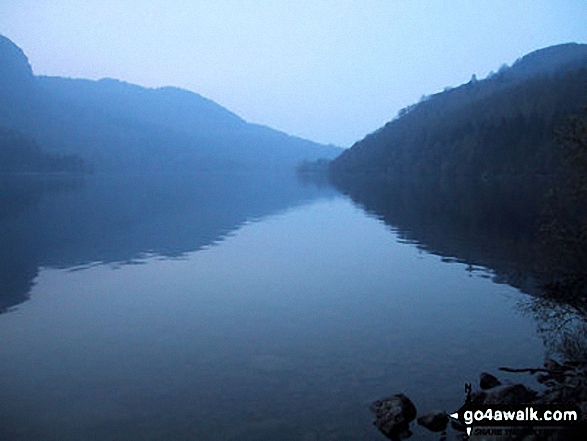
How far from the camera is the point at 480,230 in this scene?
65000 millimetres

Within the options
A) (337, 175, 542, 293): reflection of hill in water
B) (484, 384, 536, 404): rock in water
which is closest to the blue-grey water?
(484, 384, 536, 404): rock in water

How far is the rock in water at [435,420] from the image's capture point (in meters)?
16.6

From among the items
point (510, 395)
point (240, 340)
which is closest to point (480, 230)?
point (240, 340)

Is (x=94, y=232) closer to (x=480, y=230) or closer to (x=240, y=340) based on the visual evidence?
(x=240, y=340)

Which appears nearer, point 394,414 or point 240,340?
point 394,414

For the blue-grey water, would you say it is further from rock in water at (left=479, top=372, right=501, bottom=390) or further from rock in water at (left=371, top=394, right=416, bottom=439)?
rock in water at (left=479, top=372, right=501, bottom=390)

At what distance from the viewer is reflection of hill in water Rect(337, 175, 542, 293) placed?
147 ft

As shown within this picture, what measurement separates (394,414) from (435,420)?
133cm

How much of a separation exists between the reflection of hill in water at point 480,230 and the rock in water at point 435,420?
428 inches

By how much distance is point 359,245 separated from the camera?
2280 inches

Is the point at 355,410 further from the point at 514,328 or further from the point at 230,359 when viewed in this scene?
the point at 514,328

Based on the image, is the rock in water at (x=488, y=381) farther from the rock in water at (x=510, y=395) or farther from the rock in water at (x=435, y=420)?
the rock in water at (x=435, y=420)

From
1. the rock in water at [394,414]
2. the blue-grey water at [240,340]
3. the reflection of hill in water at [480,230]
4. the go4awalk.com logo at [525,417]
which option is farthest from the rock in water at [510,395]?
the reflection of hill in water at [480,230]

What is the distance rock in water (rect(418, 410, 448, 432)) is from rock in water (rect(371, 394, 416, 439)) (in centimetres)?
44
